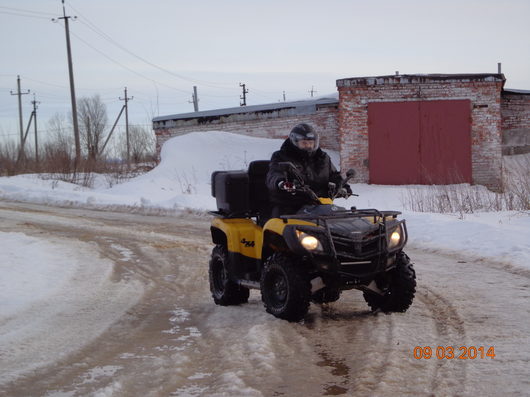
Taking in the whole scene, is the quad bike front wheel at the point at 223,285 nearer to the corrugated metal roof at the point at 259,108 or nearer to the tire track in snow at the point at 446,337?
the tire track in snow at the point at 446,337

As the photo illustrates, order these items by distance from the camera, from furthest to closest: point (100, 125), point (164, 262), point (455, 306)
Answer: point (100, 125) → point (164, 262) → point (455, 306)

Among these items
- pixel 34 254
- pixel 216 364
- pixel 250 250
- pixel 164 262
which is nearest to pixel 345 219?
pixel 250 250

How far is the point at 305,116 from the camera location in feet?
91.4

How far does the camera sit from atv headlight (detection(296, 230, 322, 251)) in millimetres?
6703

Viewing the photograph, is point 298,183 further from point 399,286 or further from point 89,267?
point 89,267

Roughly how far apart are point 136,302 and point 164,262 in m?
2.94

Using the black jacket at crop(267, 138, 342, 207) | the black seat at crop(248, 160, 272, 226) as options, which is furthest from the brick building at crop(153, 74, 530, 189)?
the black jacket at crop(267, 138, 342, 207)

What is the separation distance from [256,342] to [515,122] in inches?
905

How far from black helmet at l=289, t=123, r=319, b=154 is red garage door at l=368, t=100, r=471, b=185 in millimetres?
17747

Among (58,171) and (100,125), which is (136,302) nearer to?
(58,171)

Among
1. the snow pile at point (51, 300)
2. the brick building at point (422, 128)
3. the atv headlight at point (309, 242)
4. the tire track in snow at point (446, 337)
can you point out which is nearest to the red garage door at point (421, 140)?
the brick building at point (422, 128)

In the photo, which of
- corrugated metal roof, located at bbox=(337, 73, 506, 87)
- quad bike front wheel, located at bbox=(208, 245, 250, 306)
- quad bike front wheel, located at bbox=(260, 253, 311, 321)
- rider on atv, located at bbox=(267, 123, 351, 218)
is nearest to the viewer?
quad bike front wheel, located at bbox=(260, 253, 311, 321)

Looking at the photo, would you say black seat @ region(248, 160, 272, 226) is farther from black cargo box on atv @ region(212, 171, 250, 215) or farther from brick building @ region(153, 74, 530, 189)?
brick building @ region(153, 74, 530, 189)

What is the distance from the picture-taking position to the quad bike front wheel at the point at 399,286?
714cm
